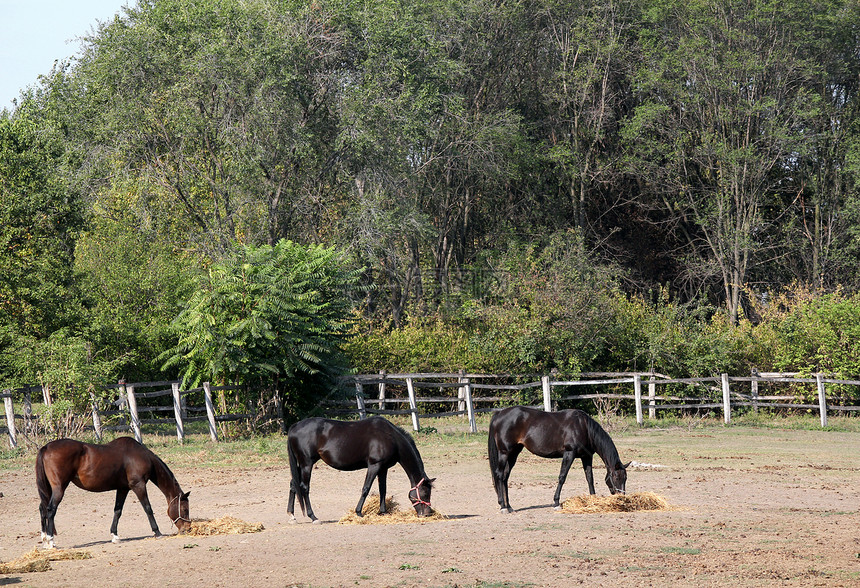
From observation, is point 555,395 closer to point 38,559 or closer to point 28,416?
point 28,416

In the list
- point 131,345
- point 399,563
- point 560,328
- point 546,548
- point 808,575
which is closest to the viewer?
point 808,575

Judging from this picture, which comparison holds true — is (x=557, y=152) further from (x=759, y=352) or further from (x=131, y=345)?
(x=131, y=345)

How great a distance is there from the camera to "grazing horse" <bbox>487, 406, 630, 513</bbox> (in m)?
14.0

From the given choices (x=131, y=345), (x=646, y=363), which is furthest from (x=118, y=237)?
(x=646, y=363)

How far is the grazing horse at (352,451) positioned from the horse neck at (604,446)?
2516mm

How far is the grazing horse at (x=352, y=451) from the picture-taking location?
13086 millimetres

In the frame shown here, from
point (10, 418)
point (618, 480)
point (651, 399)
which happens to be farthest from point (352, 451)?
point (651, 399)

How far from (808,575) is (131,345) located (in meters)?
22.0

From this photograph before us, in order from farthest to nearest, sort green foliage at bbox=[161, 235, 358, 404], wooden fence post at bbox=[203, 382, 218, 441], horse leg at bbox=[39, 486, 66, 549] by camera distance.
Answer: green foliage at bbox=[161, 235, 358, 404], wooden fence post at bbox=[203, 382, 218, 441], horse leg at bbox=[39, 486, 66, 549]

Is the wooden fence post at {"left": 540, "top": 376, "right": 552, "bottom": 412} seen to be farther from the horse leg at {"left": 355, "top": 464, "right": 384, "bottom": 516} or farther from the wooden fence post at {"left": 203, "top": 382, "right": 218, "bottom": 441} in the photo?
the horse leg at {"left": 355, "top": 464, "right": 384, "bottom": 516}

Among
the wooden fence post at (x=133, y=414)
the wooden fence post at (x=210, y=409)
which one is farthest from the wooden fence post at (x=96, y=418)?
the wooden fence post at (x=210, y=409)

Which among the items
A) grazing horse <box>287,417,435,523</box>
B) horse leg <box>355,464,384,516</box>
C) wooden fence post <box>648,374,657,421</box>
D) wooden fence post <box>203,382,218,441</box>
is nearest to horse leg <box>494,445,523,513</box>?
grazing horse <box>287,417,435,523</box>

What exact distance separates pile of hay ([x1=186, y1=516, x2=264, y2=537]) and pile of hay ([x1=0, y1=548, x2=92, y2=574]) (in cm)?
143

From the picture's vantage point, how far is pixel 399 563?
998 centimetres
